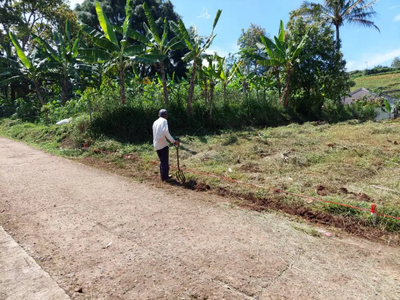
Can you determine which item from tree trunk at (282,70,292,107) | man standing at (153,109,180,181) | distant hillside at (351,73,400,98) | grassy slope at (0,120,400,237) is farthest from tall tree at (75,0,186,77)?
distant hillside at (351,73,400,98)

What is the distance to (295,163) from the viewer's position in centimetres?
678

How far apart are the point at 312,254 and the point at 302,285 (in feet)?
2.10

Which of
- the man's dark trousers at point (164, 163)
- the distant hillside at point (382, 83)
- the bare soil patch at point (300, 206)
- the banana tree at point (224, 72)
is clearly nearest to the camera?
the bare soil patch at point (300, 206)

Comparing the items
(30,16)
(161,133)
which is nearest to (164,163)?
(161,133)

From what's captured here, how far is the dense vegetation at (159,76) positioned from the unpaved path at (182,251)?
6.14 m

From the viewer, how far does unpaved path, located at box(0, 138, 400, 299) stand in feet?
8.94

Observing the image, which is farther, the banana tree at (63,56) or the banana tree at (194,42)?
the banana tree at (63,56)

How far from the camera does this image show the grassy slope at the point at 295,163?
4.89 metres

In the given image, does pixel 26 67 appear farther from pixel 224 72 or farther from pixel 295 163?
pixel 295 163

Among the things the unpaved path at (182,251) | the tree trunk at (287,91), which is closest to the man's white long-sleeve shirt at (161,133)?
the unpaved path at (182,251)

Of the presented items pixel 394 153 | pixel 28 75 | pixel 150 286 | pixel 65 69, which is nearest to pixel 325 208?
pixel 150 286

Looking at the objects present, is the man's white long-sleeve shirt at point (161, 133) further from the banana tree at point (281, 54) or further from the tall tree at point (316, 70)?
the tall tree at point (316, 70)

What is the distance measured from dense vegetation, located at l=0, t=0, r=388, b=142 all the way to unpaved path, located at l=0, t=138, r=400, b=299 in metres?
6.14

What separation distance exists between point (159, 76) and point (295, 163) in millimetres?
12684
